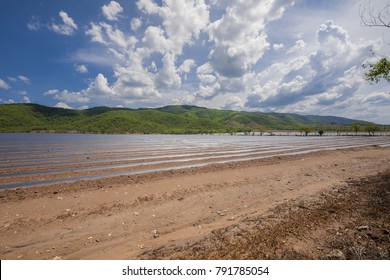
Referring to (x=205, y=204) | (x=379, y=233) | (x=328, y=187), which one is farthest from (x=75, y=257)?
(x=328, y=187)

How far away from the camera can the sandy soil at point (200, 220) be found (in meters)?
6.17

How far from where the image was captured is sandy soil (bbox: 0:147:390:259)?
6172mm

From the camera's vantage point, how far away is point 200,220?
9.16 metres

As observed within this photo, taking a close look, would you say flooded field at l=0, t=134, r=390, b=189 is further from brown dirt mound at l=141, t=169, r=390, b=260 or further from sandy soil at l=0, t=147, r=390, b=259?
brown dirt mound at l=141, t=169, r=390, b=260

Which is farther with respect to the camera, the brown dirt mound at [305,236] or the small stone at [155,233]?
the small stone at [155,233]

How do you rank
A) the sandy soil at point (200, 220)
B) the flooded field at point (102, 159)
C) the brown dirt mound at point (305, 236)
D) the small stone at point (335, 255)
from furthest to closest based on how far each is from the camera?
the flooded field at point (102, 159) → the sandy soil at point (200, 220) → the brown dirt mound at point (305, 236) → the small stone at point (335, 255)

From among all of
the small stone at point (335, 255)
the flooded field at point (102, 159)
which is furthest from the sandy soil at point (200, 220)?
the flooded field at point (102, 159)

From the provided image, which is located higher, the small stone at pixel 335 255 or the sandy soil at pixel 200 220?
the small stone at pixel 335 255

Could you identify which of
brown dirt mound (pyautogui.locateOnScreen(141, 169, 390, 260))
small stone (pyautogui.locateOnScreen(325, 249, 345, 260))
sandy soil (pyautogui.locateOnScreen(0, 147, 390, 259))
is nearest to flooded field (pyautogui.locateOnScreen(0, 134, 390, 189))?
sandy soil (pyautogui.locateOnScreen(0, 147, 390, 259))

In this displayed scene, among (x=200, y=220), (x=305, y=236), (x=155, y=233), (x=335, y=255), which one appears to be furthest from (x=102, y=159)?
(x=335, y=255)

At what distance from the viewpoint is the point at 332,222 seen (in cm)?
746

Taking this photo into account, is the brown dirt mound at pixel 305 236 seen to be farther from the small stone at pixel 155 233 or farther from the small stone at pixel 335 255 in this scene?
the small stone at pixel 155 233
